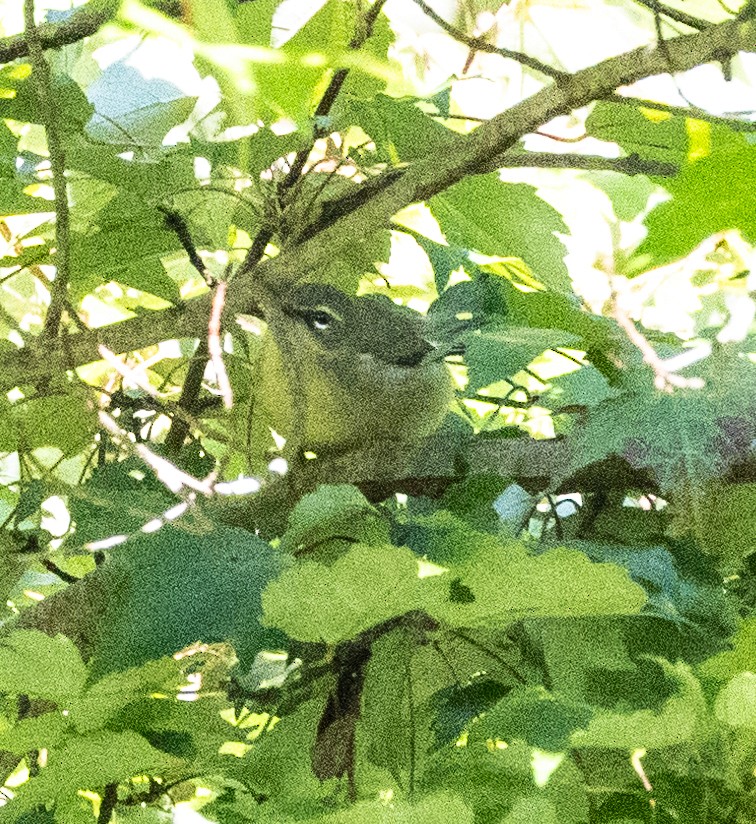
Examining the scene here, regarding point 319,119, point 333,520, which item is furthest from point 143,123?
point 333,520

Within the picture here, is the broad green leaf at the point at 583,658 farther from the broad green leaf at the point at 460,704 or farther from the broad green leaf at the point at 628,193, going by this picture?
the broad green leaf at the point at 628,193

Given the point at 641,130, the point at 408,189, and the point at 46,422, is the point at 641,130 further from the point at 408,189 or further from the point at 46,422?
the point at 46,422

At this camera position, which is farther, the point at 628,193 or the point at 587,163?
the point at 628,193

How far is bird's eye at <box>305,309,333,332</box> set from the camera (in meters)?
0.59

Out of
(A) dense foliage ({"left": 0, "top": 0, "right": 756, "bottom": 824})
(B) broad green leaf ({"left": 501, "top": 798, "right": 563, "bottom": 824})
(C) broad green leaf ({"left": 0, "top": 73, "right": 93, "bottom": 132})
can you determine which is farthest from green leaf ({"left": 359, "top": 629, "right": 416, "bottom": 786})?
(C) broad green leaf ({"left": 0, "top": 73, "right": 93, "bottom": 132})

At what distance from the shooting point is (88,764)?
37 cm

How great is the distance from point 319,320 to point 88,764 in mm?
314

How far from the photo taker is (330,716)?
45 cm

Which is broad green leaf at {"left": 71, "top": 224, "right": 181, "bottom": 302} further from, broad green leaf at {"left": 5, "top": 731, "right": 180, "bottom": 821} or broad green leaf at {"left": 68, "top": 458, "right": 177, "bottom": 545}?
broad green leaf at {"left": 5, "top": 731, "right": 180, "bottom": 821}

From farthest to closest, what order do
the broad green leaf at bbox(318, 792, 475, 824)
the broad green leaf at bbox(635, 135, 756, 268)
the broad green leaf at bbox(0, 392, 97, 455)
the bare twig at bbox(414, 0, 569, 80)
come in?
the broad green leaf at bbox(0, 392, 97, 455)
the broad green leaf at bbox(635, 135, 756, 268)
the bare twig at bbox(414, 0, 569, 80)
the broad green leaf at bbox(318, 792, 475, 824)

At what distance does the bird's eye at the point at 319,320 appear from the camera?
23.2 inches

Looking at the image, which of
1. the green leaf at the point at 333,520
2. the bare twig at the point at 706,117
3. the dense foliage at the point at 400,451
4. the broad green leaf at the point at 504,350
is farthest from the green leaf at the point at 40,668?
the bare twig at the point at 706,117

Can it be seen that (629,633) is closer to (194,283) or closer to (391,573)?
(391,573)

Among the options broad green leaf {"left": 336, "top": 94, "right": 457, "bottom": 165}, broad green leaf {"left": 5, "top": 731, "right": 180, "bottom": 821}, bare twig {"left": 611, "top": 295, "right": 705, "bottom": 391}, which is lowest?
broad green leaf {"left": 5, "top": 731, "right": 180, "bottom": 821}
